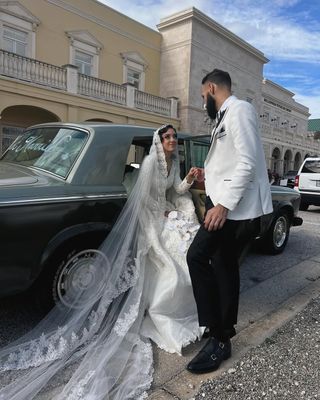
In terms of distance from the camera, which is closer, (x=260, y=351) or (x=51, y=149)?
(x=260, y=351)

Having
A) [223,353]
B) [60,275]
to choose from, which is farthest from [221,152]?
[60,275]

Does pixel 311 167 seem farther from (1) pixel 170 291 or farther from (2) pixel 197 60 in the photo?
(2) pixel 197 60

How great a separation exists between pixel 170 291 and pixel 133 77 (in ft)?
74.9

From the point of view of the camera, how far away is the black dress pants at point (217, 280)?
8.68 feet

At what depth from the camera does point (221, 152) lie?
2.60 meters

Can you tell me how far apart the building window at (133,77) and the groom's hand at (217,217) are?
22548mm

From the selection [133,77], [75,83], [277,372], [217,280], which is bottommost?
[277,372]

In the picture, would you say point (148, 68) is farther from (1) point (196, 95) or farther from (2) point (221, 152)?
(2) point (221, 152)

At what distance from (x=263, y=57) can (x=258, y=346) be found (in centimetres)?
3209

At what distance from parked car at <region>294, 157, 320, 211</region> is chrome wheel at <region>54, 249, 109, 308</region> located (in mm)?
10034

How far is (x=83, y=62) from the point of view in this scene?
69.4 ft

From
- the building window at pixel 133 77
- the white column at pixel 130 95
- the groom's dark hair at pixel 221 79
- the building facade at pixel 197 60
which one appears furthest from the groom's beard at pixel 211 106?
the building window at pixel 133 77

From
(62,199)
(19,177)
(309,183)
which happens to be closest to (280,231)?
(62,199)

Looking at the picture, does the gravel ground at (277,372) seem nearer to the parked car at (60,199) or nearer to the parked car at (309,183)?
the parked car at (60,199)
